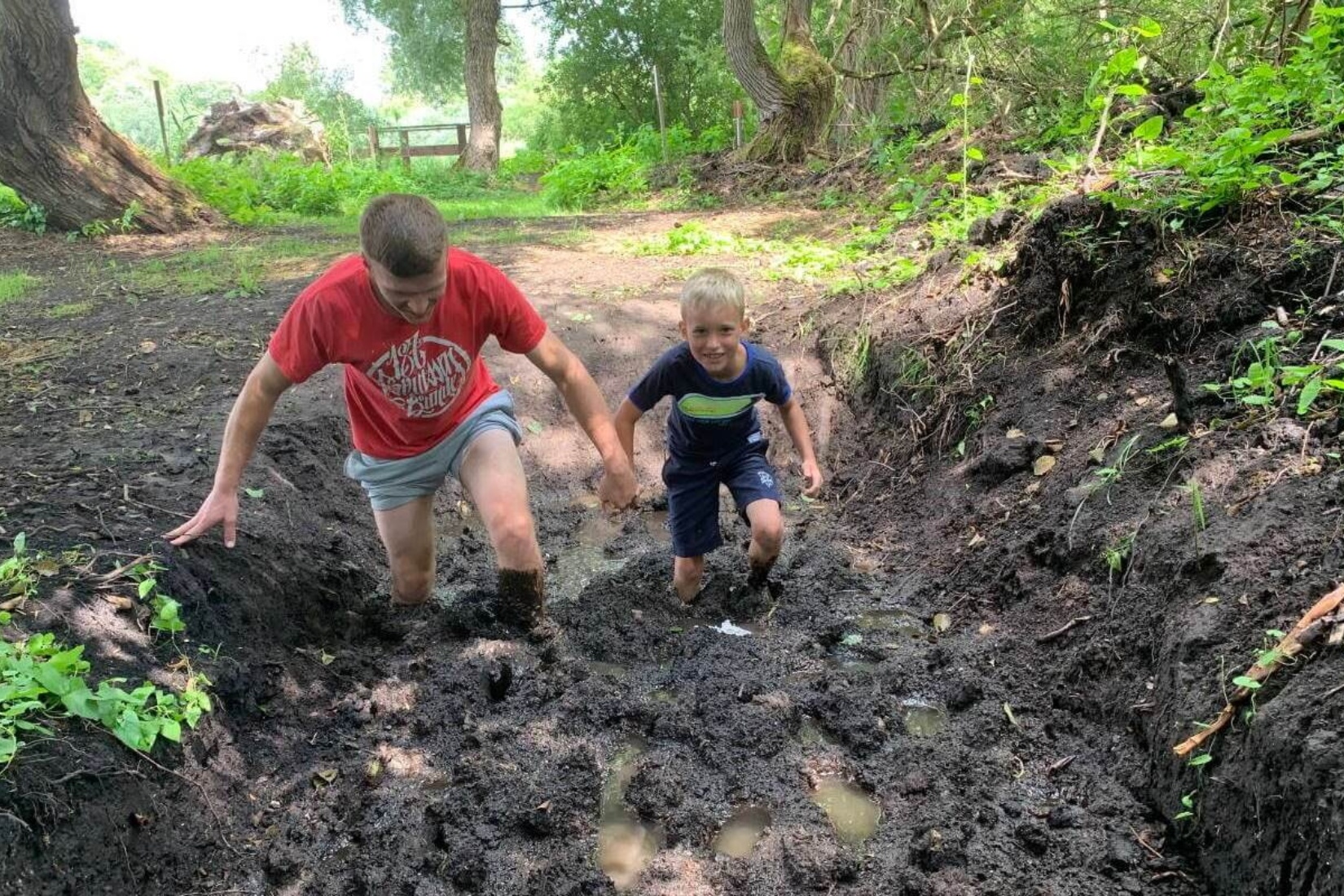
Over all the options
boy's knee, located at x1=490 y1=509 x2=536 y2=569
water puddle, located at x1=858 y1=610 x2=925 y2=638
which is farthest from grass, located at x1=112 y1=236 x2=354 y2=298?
water puddle, located at x1=858 y1=610 x2=925 y2=638

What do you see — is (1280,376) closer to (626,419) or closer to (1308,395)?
(1308,395)

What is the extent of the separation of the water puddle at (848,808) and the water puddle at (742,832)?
20 centimetres

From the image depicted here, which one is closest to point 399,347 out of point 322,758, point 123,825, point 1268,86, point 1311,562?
point 322,758

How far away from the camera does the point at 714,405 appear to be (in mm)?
3967

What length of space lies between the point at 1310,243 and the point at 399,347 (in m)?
3.75

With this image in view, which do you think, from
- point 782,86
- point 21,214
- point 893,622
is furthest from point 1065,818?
point 21,214

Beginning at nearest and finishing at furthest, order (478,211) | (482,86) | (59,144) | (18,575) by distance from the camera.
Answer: (18,575), (59,144), (478,211), (482,86)

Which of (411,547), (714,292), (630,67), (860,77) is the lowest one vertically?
(411,547)

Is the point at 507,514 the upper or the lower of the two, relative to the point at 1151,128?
lower

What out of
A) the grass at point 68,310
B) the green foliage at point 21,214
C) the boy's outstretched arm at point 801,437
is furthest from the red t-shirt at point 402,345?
the green foliage at point 21,214

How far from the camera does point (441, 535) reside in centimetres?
512

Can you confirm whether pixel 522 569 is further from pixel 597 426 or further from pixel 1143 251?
pixel 1143 251

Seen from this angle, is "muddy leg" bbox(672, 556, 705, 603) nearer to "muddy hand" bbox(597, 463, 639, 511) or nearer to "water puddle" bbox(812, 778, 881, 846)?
"muddy hand" bbox(597, 463, 639, 511)

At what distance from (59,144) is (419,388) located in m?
10.3
